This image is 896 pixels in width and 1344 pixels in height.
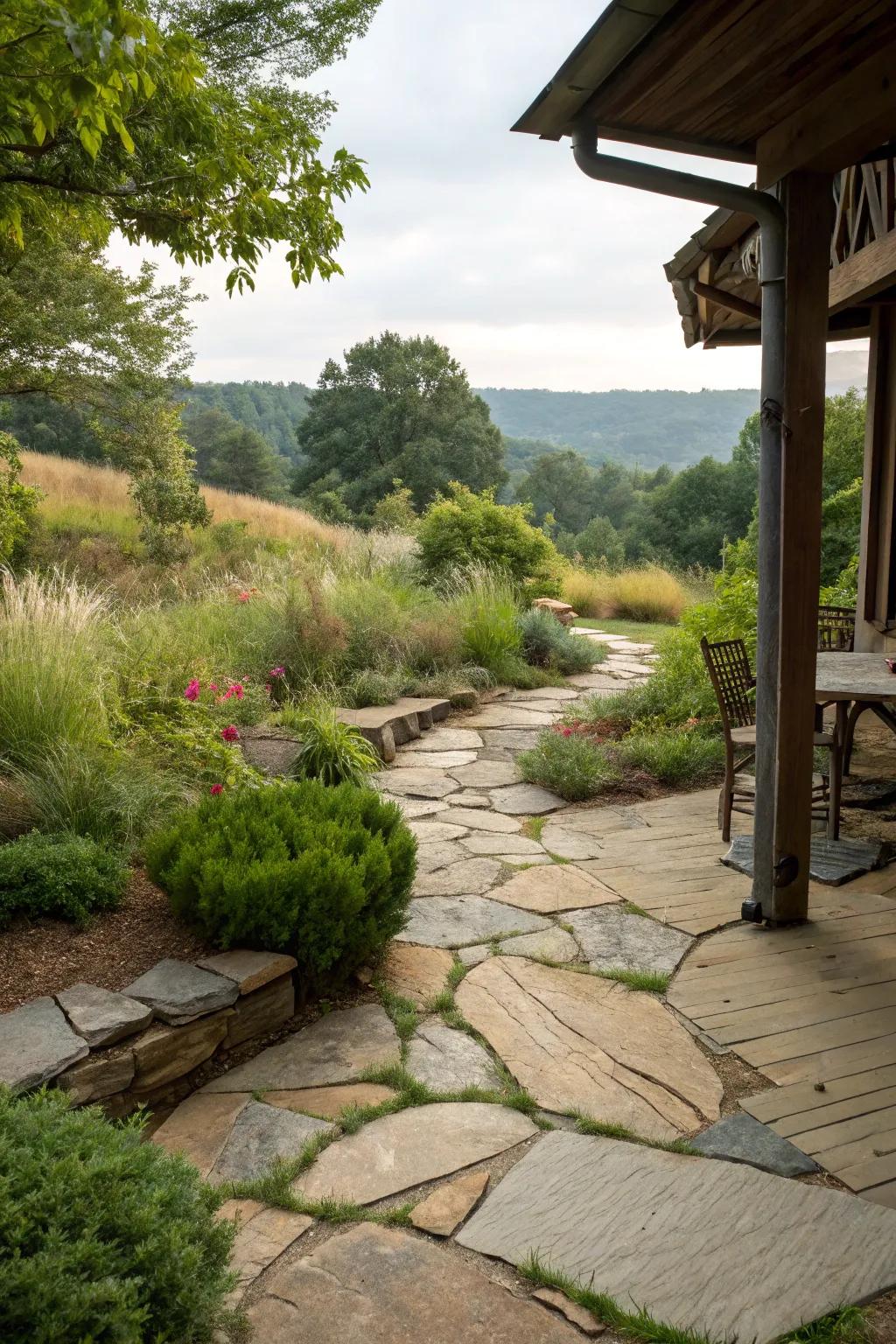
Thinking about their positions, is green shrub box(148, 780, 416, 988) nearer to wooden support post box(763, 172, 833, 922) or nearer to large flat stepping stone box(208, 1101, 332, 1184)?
large flat stepping stone box(208, 1101, 332, 1184)

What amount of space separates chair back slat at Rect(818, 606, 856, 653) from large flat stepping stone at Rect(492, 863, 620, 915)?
3.02m

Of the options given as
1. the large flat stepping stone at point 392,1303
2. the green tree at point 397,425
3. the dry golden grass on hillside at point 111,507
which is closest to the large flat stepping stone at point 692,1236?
the large flat stepping stone at point 392,1303

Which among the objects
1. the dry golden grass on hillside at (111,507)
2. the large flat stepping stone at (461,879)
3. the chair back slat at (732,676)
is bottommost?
the large flat stepping stone at (461,879)

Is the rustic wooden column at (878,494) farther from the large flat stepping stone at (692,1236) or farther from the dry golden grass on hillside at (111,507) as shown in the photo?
the dry golden grass on hillside at (111,507)

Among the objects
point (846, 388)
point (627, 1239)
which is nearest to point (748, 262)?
point (627, 1239)

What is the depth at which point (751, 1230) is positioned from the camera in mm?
1795

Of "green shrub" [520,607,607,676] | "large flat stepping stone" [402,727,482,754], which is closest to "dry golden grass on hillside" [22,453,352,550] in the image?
"green shrub" [520,607,607,676]

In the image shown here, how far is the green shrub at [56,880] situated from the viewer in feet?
9.14

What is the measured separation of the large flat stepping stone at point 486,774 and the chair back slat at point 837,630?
7.44ft

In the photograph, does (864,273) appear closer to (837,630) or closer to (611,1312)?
(837,630)

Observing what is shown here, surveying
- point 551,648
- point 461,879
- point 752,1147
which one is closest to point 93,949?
point 461,879

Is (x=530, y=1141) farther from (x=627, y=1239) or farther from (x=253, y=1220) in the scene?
(x=253, y=1220)

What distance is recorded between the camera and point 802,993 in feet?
9.23

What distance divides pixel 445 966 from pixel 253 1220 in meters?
1.28
